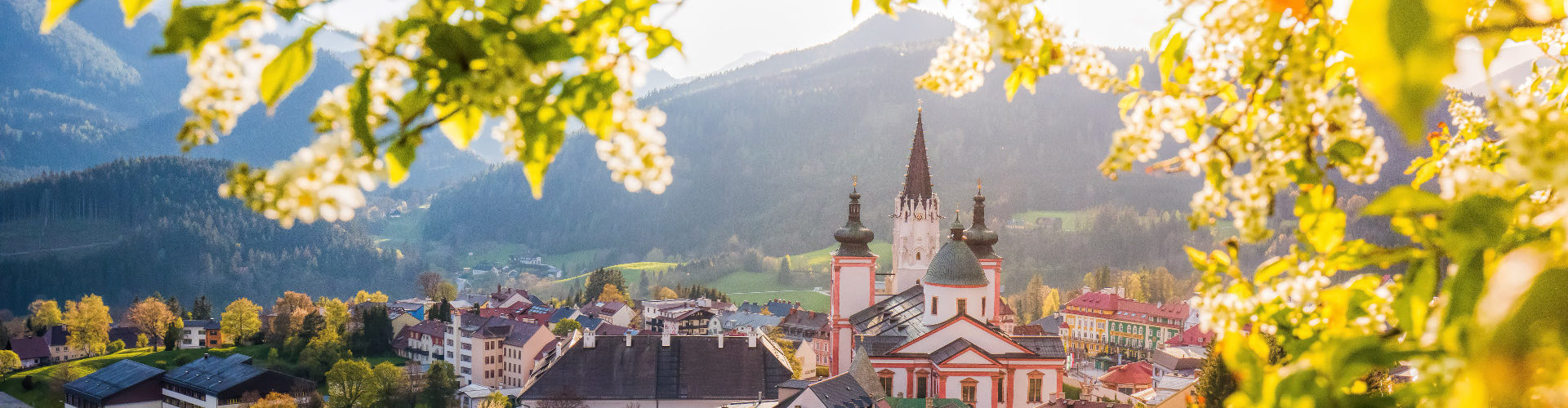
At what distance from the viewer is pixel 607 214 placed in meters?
175

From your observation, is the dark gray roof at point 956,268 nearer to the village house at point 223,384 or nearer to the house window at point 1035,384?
the house window at point 1035,384

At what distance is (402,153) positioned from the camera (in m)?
1.42

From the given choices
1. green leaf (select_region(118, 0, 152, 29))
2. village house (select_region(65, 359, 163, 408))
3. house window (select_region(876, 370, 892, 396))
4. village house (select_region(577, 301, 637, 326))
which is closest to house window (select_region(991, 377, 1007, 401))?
house window (select_region(876, 370, 892, 396))

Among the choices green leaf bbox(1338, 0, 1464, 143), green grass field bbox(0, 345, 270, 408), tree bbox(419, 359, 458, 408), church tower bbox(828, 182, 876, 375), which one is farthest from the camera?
green grass field bbox(0, 345, 270, 408)

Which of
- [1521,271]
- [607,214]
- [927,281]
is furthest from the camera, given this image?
[607,214]

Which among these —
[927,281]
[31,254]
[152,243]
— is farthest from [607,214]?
[927,281]

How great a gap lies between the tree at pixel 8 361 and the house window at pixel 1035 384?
6217 cm

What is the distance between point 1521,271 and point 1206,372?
89.1 feet

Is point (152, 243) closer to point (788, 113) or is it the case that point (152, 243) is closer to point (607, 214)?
point (607, 214)

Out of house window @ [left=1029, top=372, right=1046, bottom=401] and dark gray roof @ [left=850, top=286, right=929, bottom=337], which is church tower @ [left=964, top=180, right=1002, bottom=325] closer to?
dark gray roof @ [left=850, top=286, right=929, bottom=337]

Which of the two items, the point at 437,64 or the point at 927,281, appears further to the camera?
the point at 927,281

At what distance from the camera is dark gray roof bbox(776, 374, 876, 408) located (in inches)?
942

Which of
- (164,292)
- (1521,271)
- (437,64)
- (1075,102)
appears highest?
(1075,102)

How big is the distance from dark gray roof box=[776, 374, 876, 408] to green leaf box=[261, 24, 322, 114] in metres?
23.2
